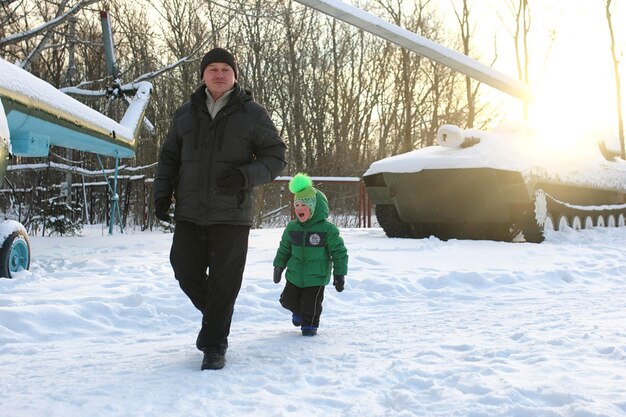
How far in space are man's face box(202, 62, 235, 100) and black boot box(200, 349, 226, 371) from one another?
1270mm

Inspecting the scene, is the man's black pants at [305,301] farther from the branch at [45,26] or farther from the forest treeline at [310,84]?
the forest treeline at [310,84]

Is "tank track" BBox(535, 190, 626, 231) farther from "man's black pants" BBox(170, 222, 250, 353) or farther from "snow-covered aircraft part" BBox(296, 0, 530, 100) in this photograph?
"man's black pants" BBox(170, 222, 250, 353)

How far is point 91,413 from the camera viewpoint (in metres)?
2.52

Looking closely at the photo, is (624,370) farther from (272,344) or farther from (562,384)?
(272,344)

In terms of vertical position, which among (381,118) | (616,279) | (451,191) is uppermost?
(381,118)

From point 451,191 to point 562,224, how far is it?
233 cm

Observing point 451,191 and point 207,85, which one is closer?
point 207,85

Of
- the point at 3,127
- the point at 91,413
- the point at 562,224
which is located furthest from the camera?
the point at 562,224

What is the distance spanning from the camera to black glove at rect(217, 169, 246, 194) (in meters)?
3.14

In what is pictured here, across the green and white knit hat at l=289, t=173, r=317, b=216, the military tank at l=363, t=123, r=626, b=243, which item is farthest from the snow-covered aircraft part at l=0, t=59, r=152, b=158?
the military tank at l=363, t=123, r=626, b=243

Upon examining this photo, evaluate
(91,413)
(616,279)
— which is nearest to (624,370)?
(91,413)

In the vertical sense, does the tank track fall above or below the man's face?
below

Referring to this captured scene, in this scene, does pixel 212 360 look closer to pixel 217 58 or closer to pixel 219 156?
pixel 219 156

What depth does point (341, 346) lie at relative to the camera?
12.2ft
